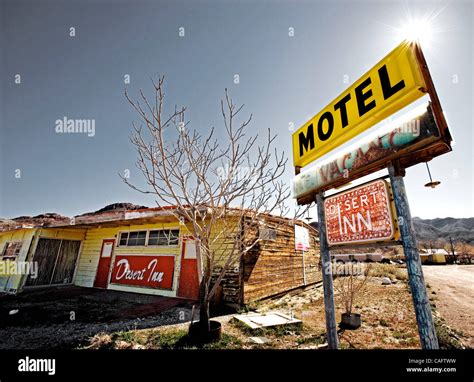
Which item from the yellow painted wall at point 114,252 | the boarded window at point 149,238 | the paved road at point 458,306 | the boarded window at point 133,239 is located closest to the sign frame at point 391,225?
the paved road at point 458,306

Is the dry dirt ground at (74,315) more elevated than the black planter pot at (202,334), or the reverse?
the black planter pot at (202,334)

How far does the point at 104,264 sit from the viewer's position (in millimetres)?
12992

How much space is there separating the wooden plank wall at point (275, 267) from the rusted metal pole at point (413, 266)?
15.5 ft

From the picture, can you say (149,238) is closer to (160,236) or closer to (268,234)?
(160,236)

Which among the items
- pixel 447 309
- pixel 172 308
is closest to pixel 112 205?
pixel 172 308

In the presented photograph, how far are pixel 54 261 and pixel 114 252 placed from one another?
4.24m

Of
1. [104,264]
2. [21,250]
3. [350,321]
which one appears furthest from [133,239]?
[350,321]

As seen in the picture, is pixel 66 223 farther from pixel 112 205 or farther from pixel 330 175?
pixel 112 205

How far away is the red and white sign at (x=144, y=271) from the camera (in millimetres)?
10296

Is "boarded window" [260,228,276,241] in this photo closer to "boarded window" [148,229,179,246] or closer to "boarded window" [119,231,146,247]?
"boarded window" [148,229,179,246]

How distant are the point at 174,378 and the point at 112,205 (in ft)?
268

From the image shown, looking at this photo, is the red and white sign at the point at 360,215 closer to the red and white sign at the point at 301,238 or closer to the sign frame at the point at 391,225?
the sign frame at the point at 391,225

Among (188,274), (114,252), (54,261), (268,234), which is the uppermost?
(268,234)

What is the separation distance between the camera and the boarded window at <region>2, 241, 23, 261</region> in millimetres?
13468
